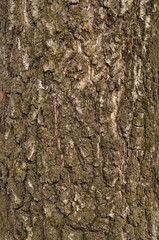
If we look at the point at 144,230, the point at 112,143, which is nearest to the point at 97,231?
the point at 144,230

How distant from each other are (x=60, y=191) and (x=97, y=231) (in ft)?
1.11

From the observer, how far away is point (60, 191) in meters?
1.41

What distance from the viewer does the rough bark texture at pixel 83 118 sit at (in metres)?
1.36

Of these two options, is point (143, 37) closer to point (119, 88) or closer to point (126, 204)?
point (119, 88)

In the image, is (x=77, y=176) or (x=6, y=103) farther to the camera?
(x=6, y=103)

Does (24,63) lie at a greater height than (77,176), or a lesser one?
greater

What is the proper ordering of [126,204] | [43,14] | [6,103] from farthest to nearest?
[6,103] < [126,204] < [43,14]

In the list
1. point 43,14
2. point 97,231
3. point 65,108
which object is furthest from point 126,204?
point 43,14

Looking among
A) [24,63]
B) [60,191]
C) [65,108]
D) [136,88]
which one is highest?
[24,63]

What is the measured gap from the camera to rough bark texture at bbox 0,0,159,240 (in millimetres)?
1363

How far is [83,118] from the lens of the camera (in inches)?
54.7

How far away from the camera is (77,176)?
1.41 meters

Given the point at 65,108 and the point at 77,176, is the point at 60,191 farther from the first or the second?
the point at 65,108

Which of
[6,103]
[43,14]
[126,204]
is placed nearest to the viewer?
[43,14]
